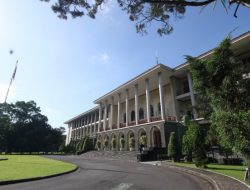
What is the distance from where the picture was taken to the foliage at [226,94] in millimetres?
9258

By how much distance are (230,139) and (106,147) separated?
107 feet

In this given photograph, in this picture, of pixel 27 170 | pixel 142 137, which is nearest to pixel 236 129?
Answer: pixel 27 170

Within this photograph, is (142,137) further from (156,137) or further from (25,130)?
(25,130)

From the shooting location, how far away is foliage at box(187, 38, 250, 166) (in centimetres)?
926

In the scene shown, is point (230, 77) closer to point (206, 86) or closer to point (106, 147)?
point (206, 86)

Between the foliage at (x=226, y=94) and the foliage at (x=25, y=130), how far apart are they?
5656 centimetres

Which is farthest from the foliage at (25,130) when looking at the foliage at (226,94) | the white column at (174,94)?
the foliage at (226,94)

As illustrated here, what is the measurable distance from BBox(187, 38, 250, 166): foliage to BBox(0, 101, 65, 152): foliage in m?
56.6

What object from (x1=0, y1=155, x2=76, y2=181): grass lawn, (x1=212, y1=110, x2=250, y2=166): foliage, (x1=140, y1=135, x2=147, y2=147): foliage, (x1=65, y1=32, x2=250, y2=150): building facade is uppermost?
(x1=65, y1=32, x2=250, y2=150): building facade

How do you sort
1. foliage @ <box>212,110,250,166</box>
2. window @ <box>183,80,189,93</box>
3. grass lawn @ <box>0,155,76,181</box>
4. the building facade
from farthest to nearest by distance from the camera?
window @ <box>183,80,189,93</box> → the building facade → grass lawn @ <box>0,155,76,181</box> → foliage @ <box>212,110,250,166</box>

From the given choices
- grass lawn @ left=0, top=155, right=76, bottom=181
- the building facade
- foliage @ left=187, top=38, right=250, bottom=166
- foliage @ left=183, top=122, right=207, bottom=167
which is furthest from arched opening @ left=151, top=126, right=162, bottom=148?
foliage @ left=187, top=38, right=250, bottom=166

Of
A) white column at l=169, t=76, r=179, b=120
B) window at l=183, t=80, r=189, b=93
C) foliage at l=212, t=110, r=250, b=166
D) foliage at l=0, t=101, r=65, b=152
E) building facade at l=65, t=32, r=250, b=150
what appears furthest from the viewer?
foliage at l=0, t=101, r=65, b=152

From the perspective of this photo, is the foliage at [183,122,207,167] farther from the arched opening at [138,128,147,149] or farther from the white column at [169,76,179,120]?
the white column at [169,76,179,120]

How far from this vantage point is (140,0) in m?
8.93
